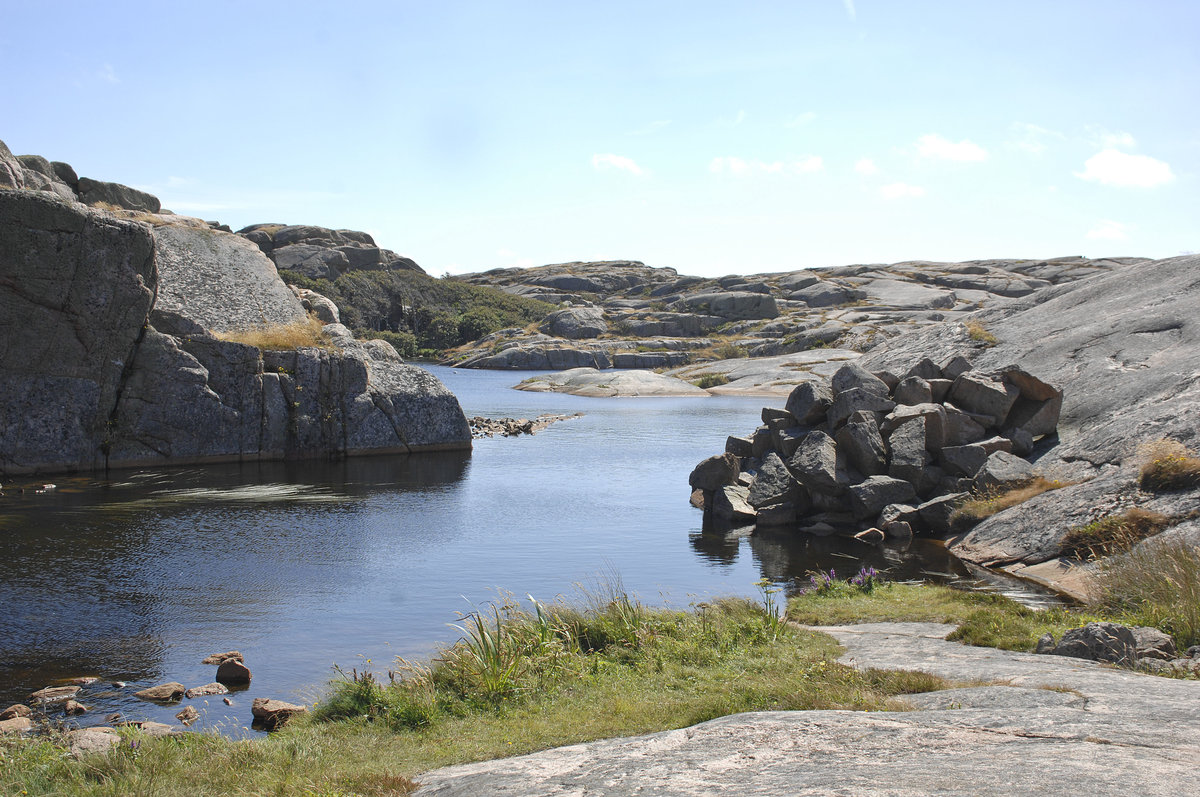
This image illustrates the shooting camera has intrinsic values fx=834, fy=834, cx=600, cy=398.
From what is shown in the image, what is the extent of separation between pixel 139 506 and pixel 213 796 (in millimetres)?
25565

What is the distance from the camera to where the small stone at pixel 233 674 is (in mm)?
14773

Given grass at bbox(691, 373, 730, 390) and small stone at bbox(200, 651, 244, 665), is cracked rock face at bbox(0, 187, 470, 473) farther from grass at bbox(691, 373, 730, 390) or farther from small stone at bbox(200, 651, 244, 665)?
grass at bbox(691, 373, 730, 390)

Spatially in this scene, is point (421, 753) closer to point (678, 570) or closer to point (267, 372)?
point (678, 570)

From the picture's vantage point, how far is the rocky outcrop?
5418 inches

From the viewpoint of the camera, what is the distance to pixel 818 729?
8.43 m

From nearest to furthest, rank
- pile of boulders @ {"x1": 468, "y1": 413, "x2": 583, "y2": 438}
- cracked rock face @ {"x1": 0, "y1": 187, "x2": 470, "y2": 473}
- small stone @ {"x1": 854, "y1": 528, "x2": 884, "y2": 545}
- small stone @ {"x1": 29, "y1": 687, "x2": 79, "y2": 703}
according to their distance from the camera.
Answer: small stone @ {"x1": 29, "y1": 687, "x2": 79, "y2": 703}
small stone @ {"x1": 854, "y1": 528, "x2": 884, "y2": 545}
cracked rock face @ {"x1": 0, "y1": 187, "x2": 470, "y2": 473}
pile of boulders @ {"x1": 468, "y1": 413, "x2": 583, "y2": 438}

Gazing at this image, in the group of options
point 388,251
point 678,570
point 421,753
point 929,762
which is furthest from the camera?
point 388,251

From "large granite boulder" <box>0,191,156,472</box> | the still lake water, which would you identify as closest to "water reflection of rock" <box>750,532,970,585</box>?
the still lake water

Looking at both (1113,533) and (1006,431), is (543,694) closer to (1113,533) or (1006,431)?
(1113,533)

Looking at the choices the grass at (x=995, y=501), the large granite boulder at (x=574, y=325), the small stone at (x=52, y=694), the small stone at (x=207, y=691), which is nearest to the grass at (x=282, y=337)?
the small stone at (x=52, y=694)

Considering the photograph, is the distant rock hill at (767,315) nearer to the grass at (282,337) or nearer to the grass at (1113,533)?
the grass at (282,337)

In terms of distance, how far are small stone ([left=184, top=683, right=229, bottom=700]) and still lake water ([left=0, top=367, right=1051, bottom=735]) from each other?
15.3 inches

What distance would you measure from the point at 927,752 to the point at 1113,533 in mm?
16271

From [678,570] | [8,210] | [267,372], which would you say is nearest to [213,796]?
[678,570]
